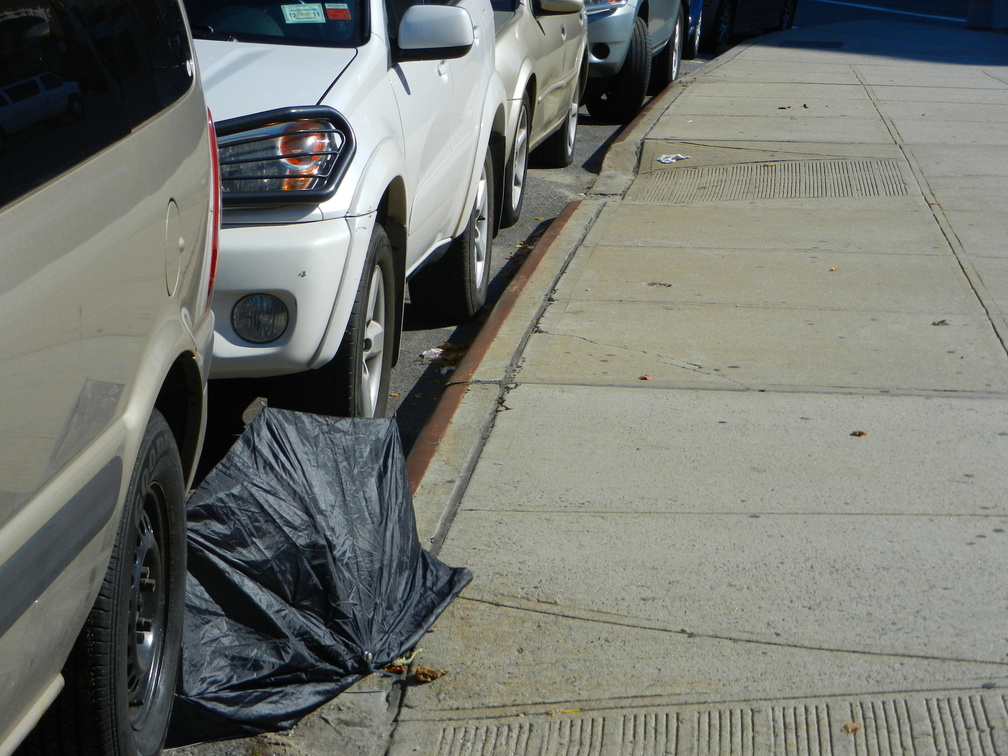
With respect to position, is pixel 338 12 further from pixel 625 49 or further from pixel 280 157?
pixel 625 49

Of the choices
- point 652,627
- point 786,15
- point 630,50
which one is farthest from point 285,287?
point 786,15

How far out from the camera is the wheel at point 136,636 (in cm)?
225

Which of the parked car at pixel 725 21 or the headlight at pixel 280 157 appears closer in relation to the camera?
the headlight at pixel 280 157

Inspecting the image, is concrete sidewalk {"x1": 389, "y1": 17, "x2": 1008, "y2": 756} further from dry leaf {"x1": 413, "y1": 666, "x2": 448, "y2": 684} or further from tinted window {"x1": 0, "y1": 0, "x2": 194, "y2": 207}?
tinted window {"x1": 0, "y1": 0, "x2": 194, "y2": 207}

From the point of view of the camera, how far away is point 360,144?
3971mm

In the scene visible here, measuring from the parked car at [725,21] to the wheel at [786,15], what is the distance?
0.59 m

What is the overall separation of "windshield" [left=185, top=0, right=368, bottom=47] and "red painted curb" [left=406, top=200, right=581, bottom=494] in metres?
1.39

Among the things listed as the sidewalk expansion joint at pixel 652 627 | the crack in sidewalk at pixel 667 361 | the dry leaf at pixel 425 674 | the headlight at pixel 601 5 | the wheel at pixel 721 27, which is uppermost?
the dry leaf at pixel 425 674

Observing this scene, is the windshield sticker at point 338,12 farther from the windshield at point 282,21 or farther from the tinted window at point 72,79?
the tinted window at point 72,79

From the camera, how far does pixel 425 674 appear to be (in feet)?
10.1

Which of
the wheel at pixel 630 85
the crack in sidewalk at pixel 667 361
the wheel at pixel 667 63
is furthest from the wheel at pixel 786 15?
the crack in sidewalk at pixel 667 361

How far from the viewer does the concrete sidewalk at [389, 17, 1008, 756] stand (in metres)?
2.96

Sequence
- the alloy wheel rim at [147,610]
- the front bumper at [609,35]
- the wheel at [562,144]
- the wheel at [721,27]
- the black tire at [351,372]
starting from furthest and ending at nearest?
the wheel at [721,27] < the front bumper at [609,35] < the wheel at [562,144] < the black tire at [351,372] < the alloy wheel rim at [147,610]

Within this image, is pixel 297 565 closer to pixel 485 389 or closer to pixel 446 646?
pixel 446 646
